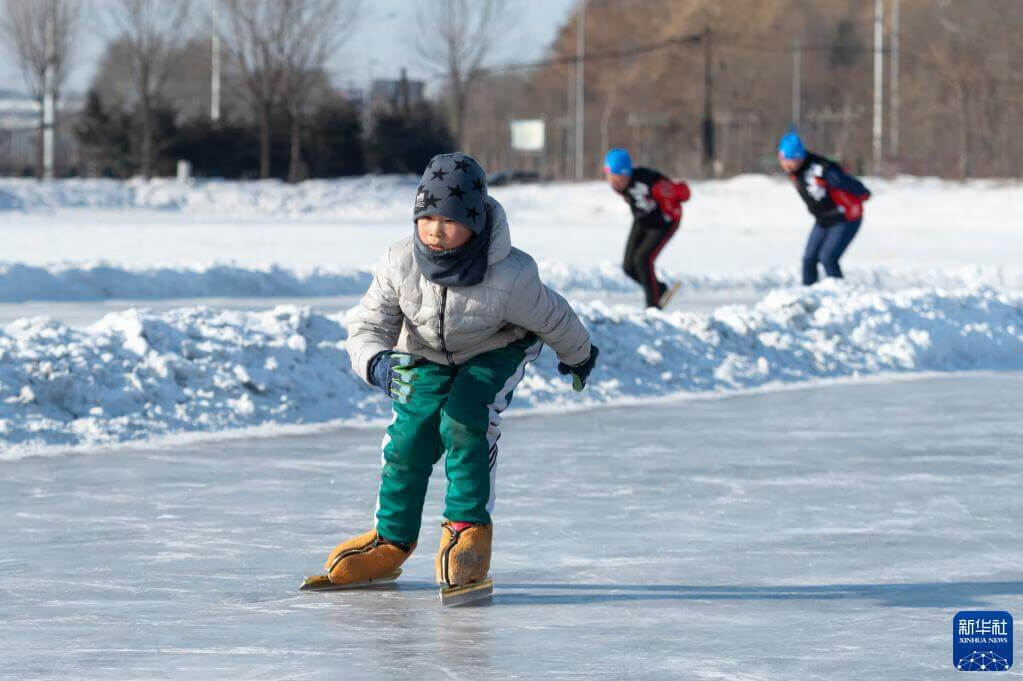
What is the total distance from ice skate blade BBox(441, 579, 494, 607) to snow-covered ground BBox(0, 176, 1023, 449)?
342 cm

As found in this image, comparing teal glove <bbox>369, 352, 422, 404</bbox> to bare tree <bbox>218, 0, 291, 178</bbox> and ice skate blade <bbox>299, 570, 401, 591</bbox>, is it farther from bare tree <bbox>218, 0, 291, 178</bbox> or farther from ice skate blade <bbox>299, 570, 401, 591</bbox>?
bare tree <bbox>218, 0, 291, 178</bbox>

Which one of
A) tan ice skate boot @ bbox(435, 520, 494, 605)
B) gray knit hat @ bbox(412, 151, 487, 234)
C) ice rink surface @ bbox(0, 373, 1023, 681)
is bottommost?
ice rink surface @ bbox(0, 373, 1023, 681)

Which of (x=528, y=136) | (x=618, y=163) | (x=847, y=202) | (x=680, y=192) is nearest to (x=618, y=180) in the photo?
(x=618, y=163)

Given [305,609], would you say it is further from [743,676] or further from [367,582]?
[743,676]

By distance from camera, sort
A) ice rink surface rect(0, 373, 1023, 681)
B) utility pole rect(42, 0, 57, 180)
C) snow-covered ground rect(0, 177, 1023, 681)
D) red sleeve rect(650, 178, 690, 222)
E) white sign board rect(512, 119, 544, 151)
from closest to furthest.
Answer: ice rink surface rect(0, 373, 1023, 681), snow-covered ground rect(0, 177, 1023, 681), red sleeve rect(650, 178, 690, 222), utility pole rect(42, 0, 57, 180), white sign board rect(512, 119, 544, 151)

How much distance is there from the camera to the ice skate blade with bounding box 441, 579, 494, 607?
14.1 ft

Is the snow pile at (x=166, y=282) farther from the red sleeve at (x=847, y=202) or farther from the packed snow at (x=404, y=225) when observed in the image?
the red sleeve at (x=847, y=202)

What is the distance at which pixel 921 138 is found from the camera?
50.0m

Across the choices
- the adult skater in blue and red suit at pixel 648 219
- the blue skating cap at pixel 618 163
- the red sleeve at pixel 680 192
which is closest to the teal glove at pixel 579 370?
the blue skating cap at pixel 618 163

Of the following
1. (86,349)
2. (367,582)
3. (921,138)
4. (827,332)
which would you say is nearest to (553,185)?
(921,138)

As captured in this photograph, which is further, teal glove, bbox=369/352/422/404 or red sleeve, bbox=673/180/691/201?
red sleeve, bbox=673/180/691/201

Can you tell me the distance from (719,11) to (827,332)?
6164cm

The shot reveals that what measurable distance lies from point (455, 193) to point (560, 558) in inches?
51.4

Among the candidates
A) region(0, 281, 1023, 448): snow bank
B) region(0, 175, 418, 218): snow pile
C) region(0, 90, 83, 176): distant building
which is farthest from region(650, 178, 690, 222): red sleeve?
region(0, 90, 83, 176): distant building
